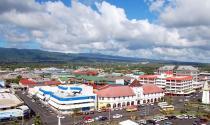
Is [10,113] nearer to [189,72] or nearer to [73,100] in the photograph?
[73,100]

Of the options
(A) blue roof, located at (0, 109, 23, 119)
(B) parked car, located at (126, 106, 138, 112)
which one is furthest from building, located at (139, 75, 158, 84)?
(A) blue roof, located at (0, 109, 23, 119)

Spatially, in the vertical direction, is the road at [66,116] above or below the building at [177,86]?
below

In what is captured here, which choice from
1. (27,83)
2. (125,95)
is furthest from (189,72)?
(27,83)

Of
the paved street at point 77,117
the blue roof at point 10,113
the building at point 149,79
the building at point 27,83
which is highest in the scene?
the building at point 149,79

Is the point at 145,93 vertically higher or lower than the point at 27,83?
lower

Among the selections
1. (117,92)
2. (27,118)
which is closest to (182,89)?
(117,92)

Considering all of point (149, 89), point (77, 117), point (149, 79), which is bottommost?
point (77, 117)

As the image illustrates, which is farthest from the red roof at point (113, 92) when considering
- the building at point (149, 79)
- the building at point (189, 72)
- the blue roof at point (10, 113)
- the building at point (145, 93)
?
the building at point (189, 72)

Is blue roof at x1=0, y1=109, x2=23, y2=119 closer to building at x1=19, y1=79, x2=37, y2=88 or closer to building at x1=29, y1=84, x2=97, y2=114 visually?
building at x1=29, y1=84, x2=97, y2=114

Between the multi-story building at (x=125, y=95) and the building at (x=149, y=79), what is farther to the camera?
the building at (x=149, y=79)

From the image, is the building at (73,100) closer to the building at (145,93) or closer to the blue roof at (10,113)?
the blue roof at (10,113)
